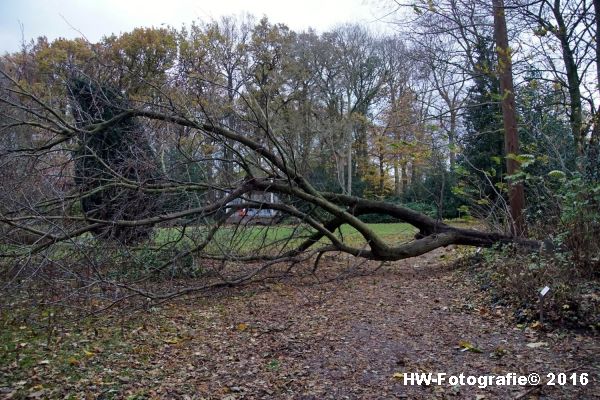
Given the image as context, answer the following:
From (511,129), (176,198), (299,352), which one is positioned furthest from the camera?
(511,129)

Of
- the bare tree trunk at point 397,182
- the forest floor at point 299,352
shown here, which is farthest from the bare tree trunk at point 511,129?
the bare tree trunk at point 397,182

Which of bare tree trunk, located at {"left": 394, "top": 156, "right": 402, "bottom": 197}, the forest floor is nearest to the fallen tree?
the forest floor

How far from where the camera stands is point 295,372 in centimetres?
393

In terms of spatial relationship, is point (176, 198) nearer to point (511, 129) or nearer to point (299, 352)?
point (299, 352)

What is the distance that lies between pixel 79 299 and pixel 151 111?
2966 mm

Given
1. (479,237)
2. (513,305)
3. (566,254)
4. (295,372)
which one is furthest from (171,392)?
(479,237)

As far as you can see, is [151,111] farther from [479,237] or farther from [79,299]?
[479,237]

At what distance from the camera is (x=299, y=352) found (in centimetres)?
442

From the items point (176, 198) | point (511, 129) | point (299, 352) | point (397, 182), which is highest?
point (397, 182)

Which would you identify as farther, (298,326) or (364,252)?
(364,252)

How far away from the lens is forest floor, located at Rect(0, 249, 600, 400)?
140 inches

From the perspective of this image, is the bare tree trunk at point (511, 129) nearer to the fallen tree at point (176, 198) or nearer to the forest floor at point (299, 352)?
the fallen tree at point (176, 198)

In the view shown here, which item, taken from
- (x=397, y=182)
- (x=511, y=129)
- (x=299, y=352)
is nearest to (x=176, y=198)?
(x=299, y=352)

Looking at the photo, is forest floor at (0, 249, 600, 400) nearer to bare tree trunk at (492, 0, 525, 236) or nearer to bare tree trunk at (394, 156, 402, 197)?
bare tree trunk at (492, 0, 525, 236)
